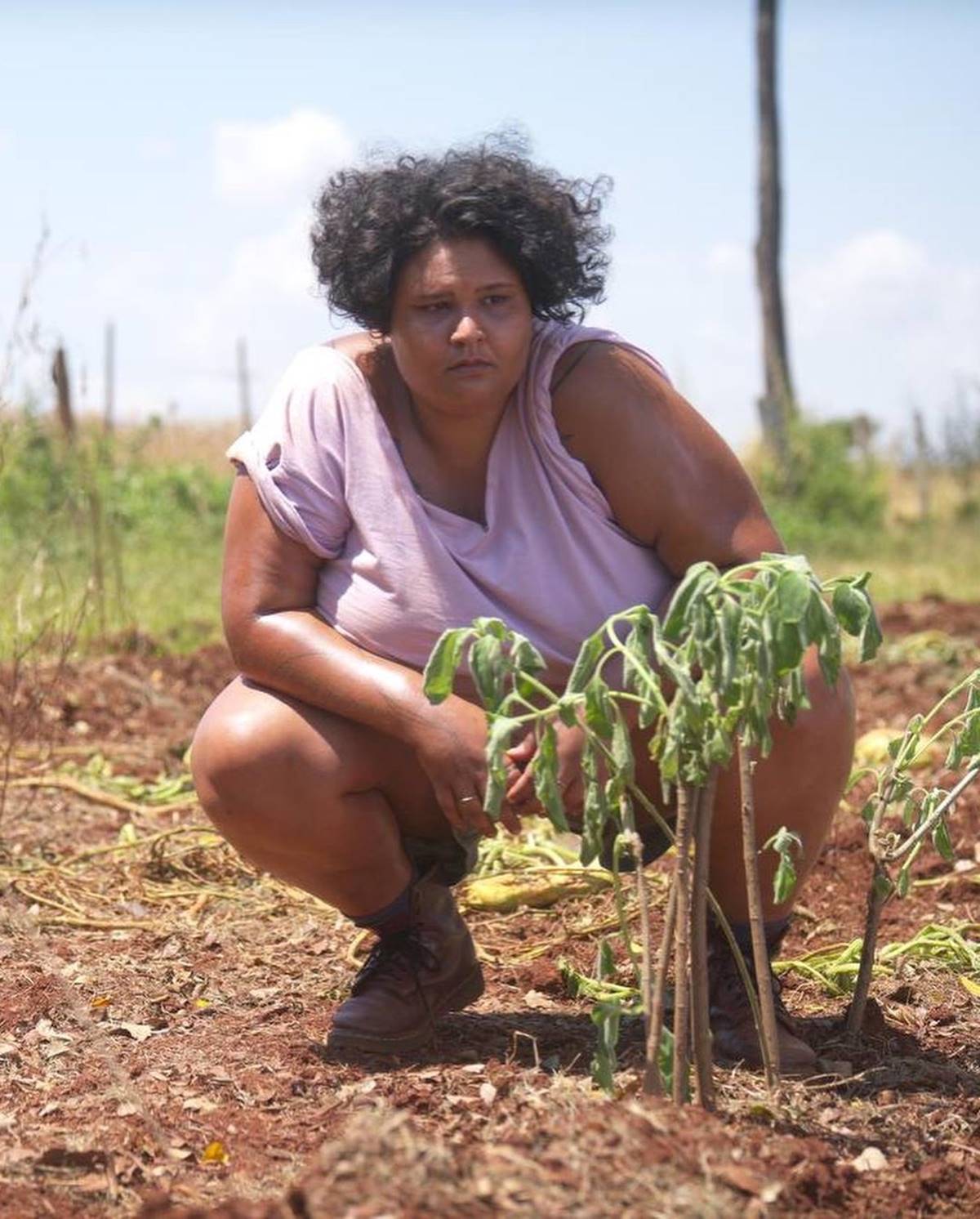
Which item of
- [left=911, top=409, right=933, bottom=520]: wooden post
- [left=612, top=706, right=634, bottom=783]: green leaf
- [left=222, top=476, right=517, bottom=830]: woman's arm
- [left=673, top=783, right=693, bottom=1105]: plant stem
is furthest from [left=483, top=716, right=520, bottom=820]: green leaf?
[left=911, top=409, right=933, bottom=520]: wooden post

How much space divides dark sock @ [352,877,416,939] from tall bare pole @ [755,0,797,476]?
1460cm

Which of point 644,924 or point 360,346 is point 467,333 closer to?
point 360,346

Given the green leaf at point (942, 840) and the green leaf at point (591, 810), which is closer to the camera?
the green leaf at point (591, 810)

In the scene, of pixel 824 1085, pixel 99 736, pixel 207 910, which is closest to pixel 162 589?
pixel 99 736

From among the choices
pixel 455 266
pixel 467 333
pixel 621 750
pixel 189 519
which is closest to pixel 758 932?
pixel 621 750

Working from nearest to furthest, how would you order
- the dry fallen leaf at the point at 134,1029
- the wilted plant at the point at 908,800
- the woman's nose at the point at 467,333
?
1. the wilted plant at the point at 908,800
2. the woman's nose at the point at 467,333
3. the dry fallen leaf at the point at 134,1029

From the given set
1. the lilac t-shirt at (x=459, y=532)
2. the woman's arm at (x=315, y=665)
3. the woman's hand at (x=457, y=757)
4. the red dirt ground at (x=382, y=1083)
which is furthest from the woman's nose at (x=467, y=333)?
the red dirt ground at (x=382, y=1083)

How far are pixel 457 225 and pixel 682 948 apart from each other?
1.21 meters

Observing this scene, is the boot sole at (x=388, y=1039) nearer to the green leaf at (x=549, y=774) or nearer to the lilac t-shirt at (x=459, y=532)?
the lilac t-shirt at (x=459, y=532)

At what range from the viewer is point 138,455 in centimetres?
1570

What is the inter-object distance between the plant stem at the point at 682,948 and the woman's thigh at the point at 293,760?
701 millimetres

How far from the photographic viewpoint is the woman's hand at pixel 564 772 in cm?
256

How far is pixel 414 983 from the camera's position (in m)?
2.89

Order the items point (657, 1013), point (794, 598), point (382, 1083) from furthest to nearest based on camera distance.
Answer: point (382, 1083) < point (657, 1013) < point (794, 598)
